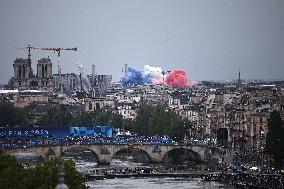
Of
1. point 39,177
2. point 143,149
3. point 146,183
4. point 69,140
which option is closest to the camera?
point 39,177

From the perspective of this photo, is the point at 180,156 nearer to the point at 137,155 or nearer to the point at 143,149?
the point at 143,149

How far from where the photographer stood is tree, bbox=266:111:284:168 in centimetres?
11288

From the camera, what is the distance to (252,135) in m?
139

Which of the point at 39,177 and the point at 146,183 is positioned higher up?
the point at 39,177

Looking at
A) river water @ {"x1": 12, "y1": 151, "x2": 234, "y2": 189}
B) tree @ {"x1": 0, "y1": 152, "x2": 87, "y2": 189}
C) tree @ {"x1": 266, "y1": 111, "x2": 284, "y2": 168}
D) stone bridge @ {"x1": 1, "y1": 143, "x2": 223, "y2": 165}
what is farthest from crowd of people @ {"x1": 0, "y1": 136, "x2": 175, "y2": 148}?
tree @ {"x1": 0, "y1": 152, "x2": 87, "y2": 189}

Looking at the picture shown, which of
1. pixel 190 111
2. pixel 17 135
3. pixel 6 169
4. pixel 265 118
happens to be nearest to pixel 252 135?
pixel 265 118

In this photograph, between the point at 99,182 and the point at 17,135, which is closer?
the point at 99,182

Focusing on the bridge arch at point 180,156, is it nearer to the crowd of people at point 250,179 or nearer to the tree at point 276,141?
the tree at point 276,141

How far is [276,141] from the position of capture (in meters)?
113

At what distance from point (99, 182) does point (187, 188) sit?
10900 mm

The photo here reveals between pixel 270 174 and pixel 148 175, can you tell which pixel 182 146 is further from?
pixel 270 174

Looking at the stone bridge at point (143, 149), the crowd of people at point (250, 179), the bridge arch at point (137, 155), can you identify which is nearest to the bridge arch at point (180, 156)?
the stone bridge at point (143, 149)

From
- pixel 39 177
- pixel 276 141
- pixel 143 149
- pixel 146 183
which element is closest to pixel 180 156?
pixel 143 149

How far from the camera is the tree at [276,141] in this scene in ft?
370
